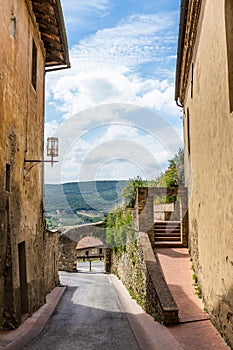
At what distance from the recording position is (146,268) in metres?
9.55

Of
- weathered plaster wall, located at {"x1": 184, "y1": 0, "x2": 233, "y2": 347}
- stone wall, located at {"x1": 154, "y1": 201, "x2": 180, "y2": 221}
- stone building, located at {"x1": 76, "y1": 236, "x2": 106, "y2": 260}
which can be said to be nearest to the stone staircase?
stone wall, located at {"x1": 154, "y1": 201, "x2": 180, "y2": 221}

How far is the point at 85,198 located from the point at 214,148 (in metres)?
17.4

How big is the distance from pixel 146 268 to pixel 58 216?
22153mm

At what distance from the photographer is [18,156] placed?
345 inches

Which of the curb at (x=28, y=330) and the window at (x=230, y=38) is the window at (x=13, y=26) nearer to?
the window at (x=230, y=38)

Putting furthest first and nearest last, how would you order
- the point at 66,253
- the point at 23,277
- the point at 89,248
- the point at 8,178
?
the point at 89,248 < the point at 66,253 < the point at 23,277 < the point at 8,178

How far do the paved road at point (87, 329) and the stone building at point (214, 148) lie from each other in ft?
6.25

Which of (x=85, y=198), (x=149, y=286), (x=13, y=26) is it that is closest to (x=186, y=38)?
(x=13, y=26)

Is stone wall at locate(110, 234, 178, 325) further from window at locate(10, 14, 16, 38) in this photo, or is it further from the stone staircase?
window at locate(10, 14, 16, 38)

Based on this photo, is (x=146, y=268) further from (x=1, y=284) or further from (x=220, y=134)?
(x=220, y=134)

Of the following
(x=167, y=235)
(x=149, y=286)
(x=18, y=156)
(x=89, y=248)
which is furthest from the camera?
(x=89, y=248)

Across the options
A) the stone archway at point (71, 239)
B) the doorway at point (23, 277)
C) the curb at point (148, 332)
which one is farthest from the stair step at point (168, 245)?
the stone archway at point (71, 239)

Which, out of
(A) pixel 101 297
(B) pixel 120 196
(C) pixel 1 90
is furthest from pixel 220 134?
(B) pixel 120 196

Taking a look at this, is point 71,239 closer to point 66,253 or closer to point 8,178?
point 66,253
